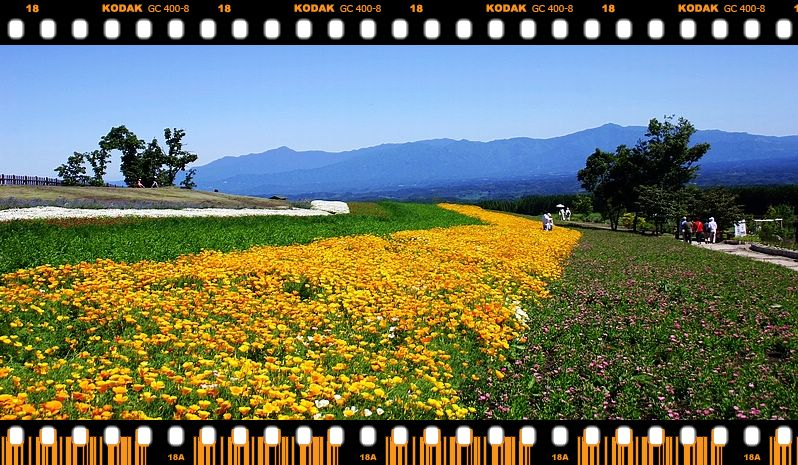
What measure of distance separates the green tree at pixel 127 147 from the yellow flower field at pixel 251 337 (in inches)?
1976

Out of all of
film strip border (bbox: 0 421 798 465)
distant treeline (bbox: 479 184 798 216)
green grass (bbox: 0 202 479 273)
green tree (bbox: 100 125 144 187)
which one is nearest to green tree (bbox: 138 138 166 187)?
green tree (bbox: 100 125 144 187)

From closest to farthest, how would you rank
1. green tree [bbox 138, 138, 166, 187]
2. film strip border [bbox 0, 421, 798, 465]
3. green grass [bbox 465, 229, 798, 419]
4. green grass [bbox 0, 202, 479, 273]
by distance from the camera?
film strip border [bbox 0, 421, 798, 465] < green grass [bbox 465, 229, 798, 419] < green grass [bbox 0, 202, 479, 273] < green tree [bbox 138, 138, 166, 187]

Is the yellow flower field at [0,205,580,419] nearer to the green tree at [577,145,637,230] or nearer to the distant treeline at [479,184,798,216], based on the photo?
the green tree at [577,145,637,230]

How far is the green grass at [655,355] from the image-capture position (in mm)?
6281

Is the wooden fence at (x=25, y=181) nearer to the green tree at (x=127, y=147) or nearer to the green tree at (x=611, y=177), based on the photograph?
the green tree at (x=127, y=147)

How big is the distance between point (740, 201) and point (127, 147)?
67.5 metres

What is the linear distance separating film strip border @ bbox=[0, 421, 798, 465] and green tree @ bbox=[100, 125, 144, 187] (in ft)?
194

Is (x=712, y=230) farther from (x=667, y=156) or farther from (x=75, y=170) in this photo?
(x=75, y=170)

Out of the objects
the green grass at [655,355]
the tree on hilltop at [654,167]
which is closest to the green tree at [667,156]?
the tree on hilltop at [654,167]

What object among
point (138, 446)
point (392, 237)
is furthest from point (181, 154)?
point (138, 446)

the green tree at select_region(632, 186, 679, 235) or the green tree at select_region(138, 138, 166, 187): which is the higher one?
the green tree at select_region(138, 138, 166, 187)

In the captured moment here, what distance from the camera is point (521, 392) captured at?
658 cm

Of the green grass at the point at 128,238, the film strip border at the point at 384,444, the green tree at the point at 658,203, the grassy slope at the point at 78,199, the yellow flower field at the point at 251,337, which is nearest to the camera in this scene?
the film strip border at the point at 384,444

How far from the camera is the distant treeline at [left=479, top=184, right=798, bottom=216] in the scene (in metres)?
65.6
